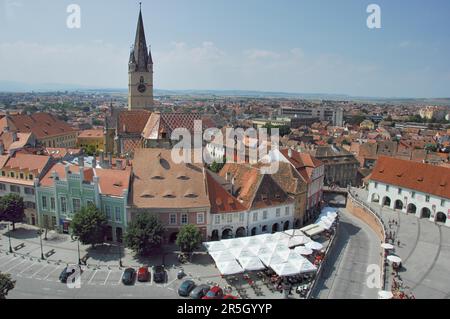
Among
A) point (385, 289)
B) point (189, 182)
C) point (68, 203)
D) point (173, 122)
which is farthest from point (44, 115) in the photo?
A: point (385, 289)

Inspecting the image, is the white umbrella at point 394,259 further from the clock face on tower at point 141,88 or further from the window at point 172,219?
the clock face on tower at point 141,88

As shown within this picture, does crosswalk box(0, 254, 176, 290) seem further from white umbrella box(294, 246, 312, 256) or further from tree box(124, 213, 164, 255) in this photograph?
white umbrella box(294, 246, 312, 256)

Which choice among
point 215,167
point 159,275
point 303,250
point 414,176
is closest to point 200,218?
point 159,275

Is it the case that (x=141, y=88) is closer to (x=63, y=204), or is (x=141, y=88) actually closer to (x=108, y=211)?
(x=63, y=204)

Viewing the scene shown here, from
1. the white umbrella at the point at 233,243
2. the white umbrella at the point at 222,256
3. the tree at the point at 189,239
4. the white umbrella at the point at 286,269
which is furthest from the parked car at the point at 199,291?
the white umbrella at the point at 233,243

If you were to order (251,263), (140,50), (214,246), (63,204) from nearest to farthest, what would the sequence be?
(251,263)
(214,246)
(63,204)
(140,50)

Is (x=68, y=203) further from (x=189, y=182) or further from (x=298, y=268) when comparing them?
(x=298, y=268)
